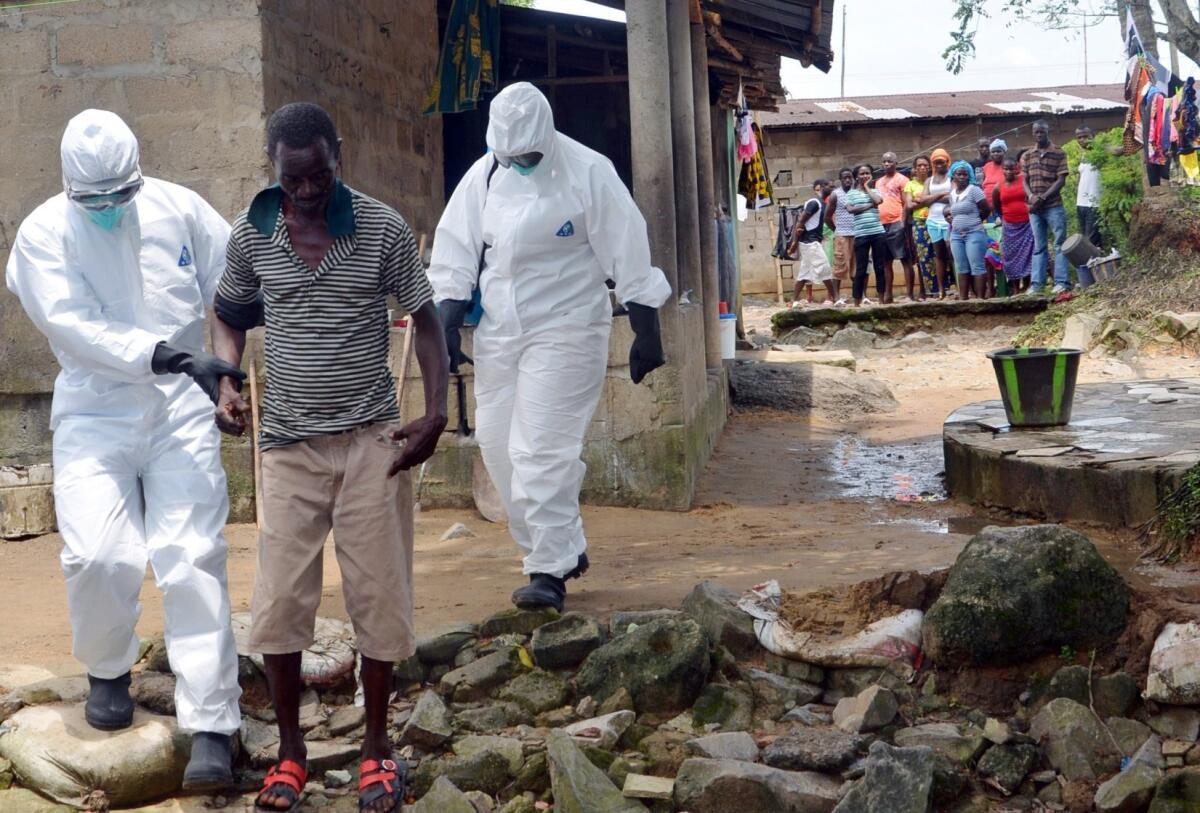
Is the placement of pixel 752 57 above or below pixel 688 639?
above

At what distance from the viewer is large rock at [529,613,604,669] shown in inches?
183

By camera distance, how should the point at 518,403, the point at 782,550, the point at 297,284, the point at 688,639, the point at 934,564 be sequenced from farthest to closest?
the point at 782,550 → the point at 934,564 → the point at 518,403 → the point at 688,639 → the point at 297,284

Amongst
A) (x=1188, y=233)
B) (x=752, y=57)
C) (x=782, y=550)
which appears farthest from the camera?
(x=1188, y=233)

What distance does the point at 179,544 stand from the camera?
151 inches

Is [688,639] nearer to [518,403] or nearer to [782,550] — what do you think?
[518,403]

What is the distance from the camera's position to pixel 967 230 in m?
16.3

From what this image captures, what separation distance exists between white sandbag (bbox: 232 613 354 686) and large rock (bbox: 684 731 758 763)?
1240 mm

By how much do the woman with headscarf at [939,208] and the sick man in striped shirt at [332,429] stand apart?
1416 cm

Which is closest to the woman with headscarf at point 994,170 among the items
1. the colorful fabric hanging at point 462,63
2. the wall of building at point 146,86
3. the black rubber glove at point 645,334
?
the colorful fabric hanging at point 462,63

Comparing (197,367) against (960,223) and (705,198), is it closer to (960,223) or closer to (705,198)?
(705,198)

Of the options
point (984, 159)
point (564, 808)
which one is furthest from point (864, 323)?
point (564, 808)

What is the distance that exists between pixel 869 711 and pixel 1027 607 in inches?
24.7

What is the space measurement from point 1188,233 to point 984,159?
3.91 metres

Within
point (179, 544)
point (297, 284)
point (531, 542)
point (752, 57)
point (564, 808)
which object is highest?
point (752, 57)
